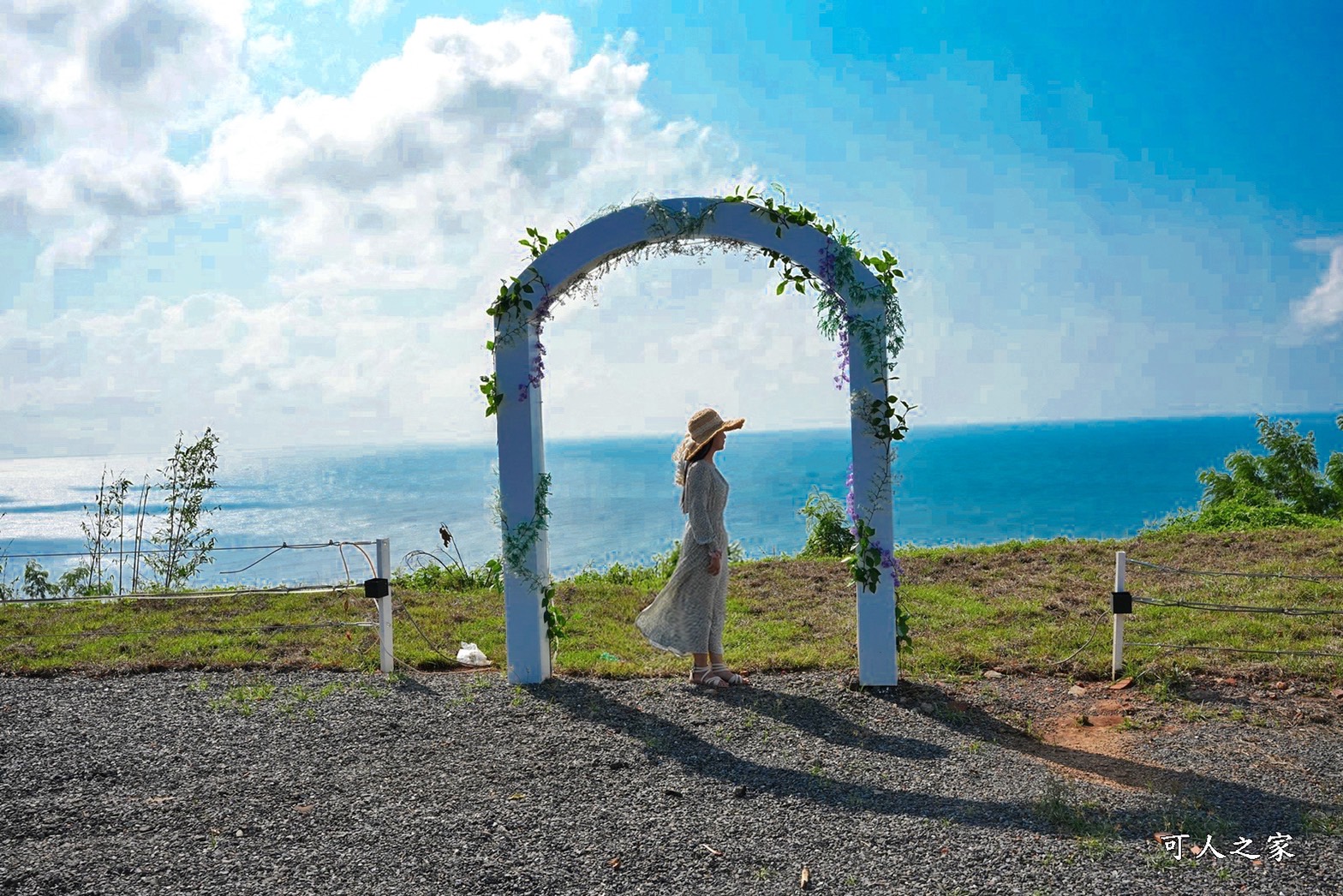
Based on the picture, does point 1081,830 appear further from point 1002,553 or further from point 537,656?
point 1002,553

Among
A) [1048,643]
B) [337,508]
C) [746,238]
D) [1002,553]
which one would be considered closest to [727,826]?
[746,238]

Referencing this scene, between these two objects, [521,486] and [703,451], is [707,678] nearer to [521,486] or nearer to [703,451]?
[703,451]

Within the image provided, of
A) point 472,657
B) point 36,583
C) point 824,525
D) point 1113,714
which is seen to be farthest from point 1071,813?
point 36,583

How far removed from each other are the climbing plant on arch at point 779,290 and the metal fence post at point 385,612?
43.5 inches

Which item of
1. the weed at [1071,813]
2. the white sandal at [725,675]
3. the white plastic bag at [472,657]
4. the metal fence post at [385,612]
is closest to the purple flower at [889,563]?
the white sandal at [725,675]

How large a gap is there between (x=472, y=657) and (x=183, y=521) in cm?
581

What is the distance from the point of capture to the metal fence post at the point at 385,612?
7.34 meters

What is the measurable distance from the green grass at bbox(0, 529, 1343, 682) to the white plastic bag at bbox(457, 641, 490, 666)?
0.12m

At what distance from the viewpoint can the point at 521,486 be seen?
6.84 meters

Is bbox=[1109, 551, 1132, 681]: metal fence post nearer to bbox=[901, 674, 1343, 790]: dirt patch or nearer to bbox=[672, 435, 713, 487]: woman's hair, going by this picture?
bbox=[901, 674, 1343, 790]: dirt patch

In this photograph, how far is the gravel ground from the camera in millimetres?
3973

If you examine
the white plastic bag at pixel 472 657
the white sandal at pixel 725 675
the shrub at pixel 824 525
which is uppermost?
the shrub at pixel 824 525

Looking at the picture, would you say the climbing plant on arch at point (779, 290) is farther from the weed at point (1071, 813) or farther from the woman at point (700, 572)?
the weed at point (1071, 813)

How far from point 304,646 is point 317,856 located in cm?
430
